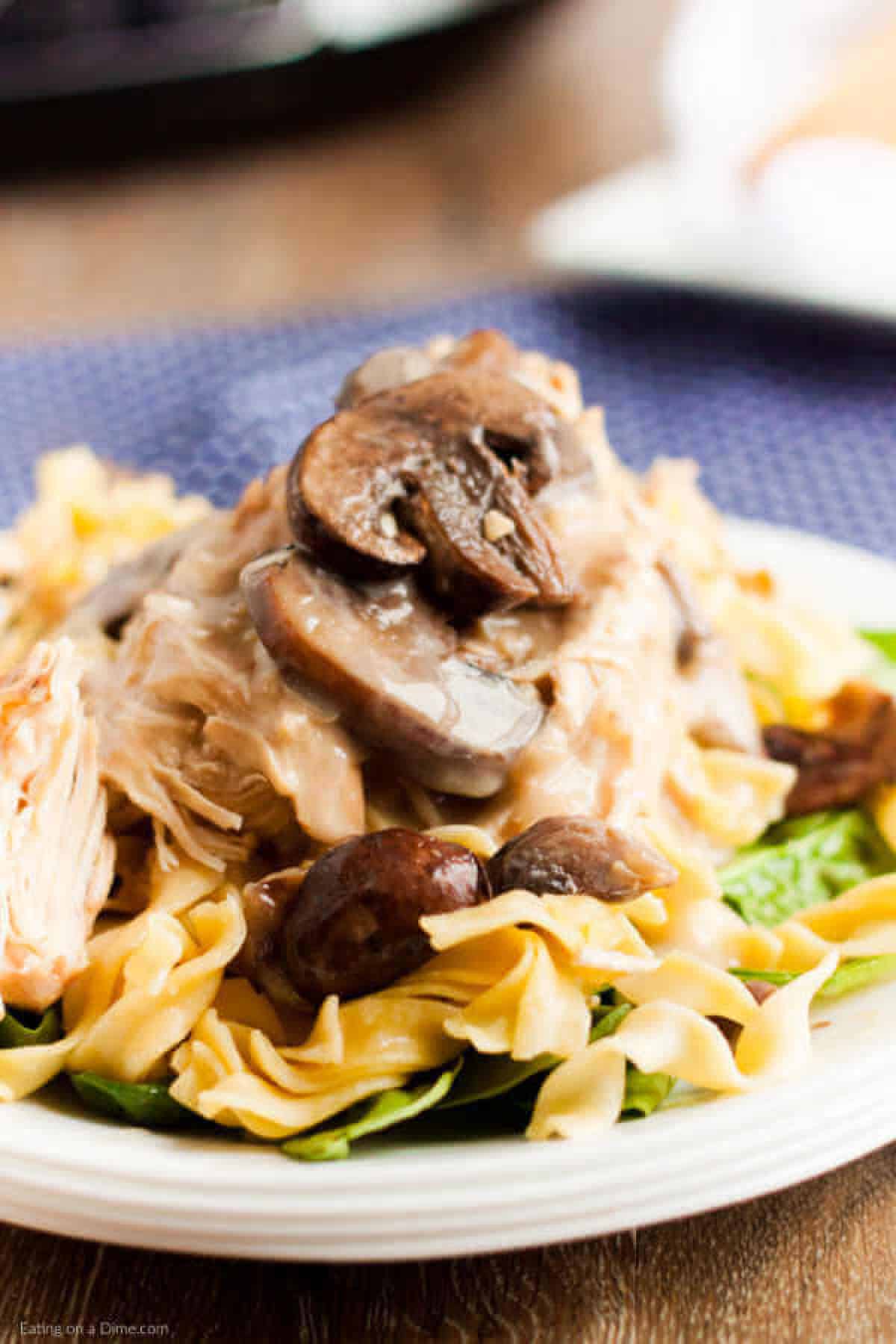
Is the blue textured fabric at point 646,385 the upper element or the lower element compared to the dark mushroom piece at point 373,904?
lower

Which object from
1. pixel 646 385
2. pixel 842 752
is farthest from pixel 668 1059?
pixel 646 385

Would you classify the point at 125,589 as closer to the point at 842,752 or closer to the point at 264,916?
the point at 264,916

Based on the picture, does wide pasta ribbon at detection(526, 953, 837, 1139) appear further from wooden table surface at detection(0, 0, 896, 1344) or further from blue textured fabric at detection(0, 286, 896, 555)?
wooden table surface at detection(0, 0, 896, 1344)

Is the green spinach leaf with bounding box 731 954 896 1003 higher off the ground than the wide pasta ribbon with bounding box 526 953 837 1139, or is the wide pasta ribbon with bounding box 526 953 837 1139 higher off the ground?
the wide pasta ribbon with bounding box 526 953 837 1139

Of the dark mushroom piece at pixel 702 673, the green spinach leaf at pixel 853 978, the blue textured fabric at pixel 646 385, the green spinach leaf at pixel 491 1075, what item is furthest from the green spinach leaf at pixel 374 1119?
the blue textured fabric at pixel 646 385

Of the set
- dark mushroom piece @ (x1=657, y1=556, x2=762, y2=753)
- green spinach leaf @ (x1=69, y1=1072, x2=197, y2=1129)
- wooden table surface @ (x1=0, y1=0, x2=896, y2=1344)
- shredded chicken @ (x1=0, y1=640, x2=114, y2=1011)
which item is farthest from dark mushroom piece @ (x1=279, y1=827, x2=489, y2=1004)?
wooden table surface @ (x1=0, y1=0, x2=896, y2=1344)

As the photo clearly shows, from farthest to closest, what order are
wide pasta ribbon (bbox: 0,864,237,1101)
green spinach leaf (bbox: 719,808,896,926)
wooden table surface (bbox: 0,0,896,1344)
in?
wooden table surface (bbox: 0,0,896,1344) < green spinach leaf (bbox: 719,808,896,926) < wide pasta ribbon (bbox: 0,864,237,1101)

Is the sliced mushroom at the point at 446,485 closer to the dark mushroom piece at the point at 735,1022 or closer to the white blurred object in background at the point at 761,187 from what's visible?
the dark mushroom piece at the point at 735,1022
